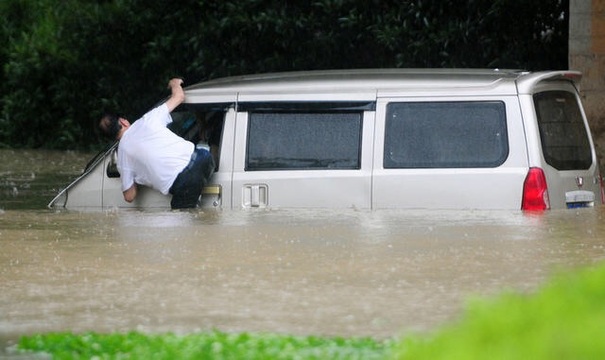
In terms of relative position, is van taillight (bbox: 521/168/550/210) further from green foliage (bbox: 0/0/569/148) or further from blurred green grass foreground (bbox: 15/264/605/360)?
green foliage (bbox: 0/0/569/148)

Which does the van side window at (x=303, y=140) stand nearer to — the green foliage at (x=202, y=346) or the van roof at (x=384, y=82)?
the van roof at (x=384, y=82)

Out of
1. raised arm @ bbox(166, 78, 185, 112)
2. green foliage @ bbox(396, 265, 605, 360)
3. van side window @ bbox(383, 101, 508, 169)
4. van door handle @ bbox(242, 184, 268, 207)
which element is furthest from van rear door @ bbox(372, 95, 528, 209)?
green foliage @ bbox(396, 265, 605, 360)

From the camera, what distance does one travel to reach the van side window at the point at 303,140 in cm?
1018

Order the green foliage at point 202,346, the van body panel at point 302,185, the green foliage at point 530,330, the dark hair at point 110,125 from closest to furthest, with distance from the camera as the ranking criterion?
the green foliage at point 530,330
the green foliage at point 202,346
the van body panel at point 302,185
the dark hair at point 110,125

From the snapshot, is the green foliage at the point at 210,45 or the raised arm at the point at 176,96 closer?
the raised arm at the point at 176,96

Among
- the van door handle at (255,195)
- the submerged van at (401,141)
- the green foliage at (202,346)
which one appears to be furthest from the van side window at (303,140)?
the green foliage at (202,346)

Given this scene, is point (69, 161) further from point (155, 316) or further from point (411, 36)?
point (155, 316)

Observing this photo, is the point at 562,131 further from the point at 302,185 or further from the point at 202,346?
the point at 202,346

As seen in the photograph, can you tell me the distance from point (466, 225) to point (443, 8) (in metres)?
9.61

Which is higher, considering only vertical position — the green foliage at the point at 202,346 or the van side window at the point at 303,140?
the van side window at the point at 303,140

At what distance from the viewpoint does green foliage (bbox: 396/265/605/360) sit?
3.10 m

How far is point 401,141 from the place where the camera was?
1008 cm

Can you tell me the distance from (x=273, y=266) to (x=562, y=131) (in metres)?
2.94

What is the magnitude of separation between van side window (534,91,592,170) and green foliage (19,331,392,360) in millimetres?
4524
